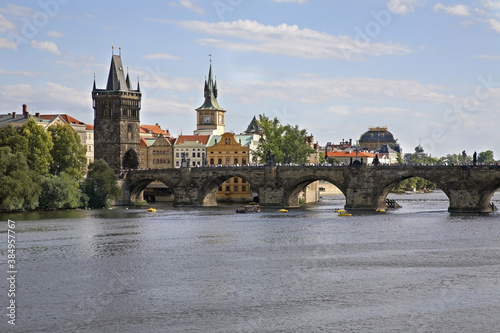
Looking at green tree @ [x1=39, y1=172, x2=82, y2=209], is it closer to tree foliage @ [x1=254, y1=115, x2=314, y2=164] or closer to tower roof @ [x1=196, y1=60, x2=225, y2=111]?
tree foliage @ [x1=254, y1=115, x2=314, y2=164]

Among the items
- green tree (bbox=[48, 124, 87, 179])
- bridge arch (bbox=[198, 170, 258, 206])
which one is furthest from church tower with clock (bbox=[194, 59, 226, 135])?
green tree (bbox=[48, 124, 87, 179])

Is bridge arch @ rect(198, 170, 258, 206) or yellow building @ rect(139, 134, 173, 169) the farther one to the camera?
yellow building @ rect(139, 134, 173, 169)

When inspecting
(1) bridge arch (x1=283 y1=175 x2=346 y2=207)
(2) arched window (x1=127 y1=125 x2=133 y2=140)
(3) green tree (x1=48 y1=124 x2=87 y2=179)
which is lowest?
(1) bridge arch (x1=283 y1=175 x2=346 y2=207)

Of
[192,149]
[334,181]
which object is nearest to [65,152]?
[334,181]

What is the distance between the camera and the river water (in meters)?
48.0

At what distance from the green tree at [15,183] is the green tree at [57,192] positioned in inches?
187

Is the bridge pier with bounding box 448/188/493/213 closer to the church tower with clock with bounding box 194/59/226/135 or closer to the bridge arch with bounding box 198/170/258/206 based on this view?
the bridge arch with bounding box 198/170/258/206

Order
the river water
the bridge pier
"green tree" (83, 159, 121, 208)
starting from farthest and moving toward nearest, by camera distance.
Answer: "green tree" (83, 159, 121, 208)
the bridge pier
the river water

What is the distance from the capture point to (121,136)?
154000 mm

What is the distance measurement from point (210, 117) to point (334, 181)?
67.4 m

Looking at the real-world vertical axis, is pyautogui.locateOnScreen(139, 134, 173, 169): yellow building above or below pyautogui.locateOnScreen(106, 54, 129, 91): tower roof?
below

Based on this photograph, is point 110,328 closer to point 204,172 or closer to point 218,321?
point 218,321

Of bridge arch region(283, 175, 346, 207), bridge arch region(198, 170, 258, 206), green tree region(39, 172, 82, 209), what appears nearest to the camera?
green tree region(39, 172, 82, 209)

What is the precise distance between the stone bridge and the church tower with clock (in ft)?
140
